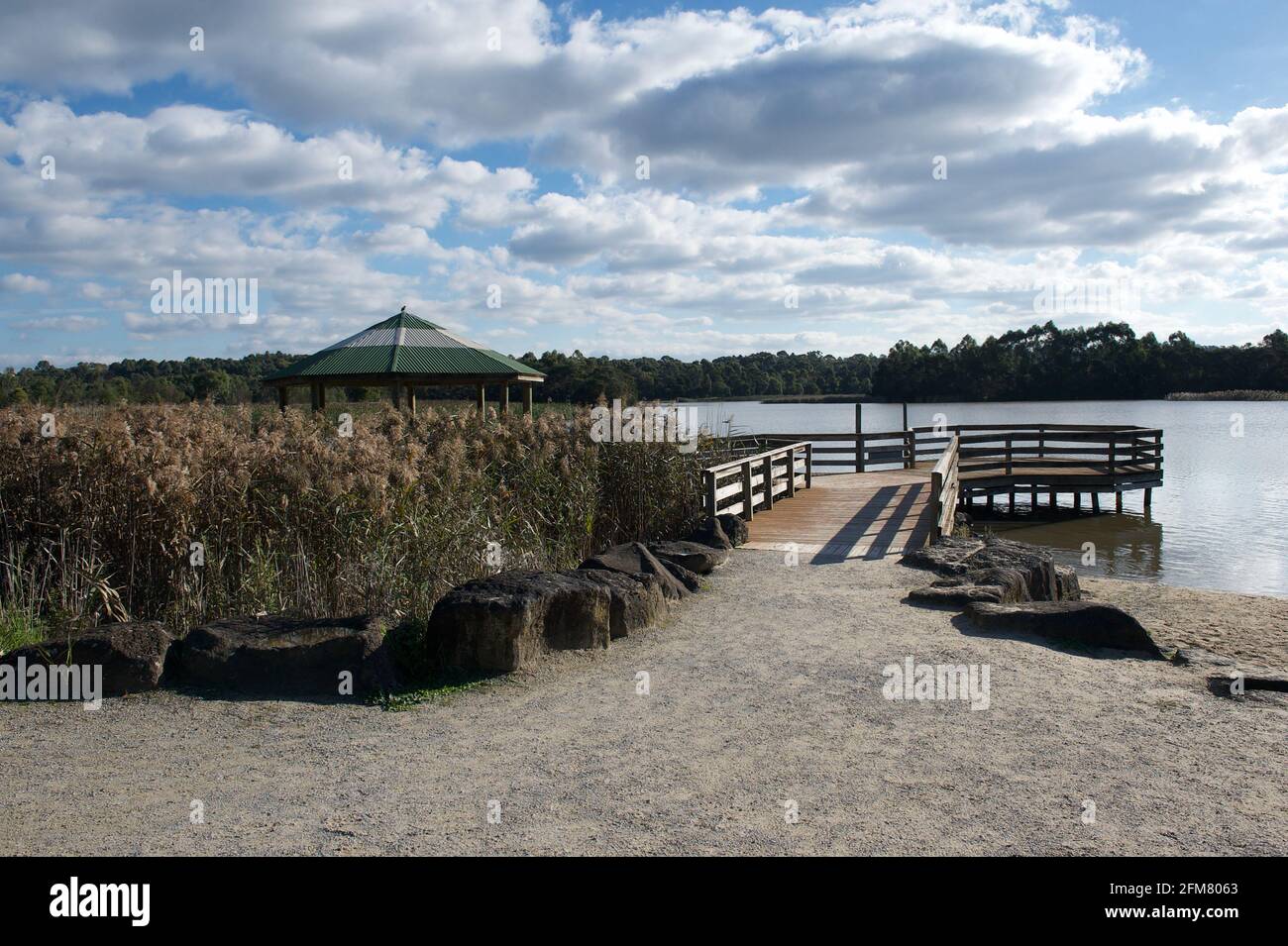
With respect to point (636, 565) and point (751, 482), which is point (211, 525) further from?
point (751, 482)

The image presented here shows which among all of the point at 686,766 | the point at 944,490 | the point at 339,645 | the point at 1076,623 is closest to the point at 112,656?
the point at 339,645

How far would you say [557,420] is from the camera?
12609 millimetres

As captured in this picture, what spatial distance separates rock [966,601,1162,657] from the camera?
735cm

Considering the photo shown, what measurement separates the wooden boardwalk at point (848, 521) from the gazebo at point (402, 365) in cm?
601

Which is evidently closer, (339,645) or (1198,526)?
(339,645)

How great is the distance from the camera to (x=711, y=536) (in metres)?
11.6

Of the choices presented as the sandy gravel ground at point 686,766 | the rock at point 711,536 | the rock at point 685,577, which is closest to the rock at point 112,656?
the sandy gravel ground at point 686,766

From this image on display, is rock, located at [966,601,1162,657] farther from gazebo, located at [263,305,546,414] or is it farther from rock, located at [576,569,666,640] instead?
gazebo, located at [263,305,546,414]

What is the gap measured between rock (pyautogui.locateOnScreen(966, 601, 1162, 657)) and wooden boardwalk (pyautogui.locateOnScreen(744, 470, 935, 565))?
3.40 m

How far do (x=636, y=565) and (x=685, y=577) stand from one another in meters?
0.98

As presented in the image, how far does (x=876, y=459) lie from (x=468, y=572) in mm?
17901

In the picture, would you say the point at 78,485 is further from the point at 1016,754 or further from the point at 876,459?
the point at 876,459

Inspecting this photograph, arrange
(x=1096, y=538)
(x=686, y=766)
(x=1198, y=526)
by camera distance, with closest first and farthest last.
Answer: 1. (x=686, y=766)
2. (x=1096, y=538)
3. (x=1198, y=526)

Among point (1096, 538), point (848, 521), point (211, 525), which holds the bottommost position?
point (1096, 538)
